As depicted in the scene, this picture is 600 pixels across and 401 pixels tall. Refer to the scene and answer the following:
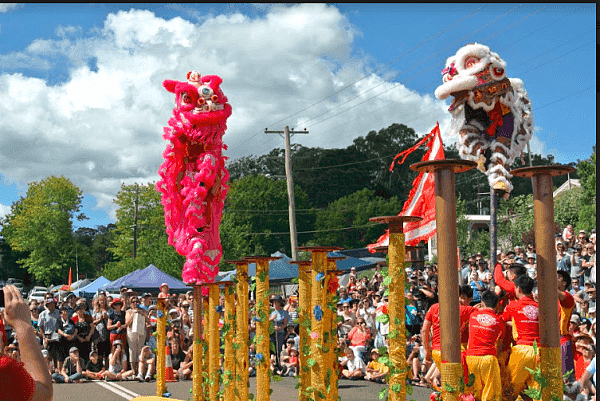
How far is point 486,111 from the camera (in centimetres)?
749

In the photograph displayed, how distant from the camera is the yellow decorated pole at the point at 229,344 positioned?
6500 mm

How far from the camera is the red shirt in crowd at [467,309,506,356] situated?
18.9 ft

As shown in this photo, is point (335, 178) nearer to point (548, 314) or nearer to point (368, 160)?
point (368, 160)

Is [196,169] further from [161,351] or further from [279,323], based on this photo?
[279,323]

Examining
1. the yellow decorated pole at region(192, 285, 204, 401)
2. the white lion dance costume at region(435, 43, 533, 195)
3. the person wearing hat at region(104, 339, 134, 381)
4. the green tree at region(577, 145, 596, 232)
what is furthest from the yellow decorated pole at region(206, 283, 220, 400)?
the green tree at region(577, 145, 596, 232)

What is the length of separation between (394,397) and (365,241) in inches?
1877

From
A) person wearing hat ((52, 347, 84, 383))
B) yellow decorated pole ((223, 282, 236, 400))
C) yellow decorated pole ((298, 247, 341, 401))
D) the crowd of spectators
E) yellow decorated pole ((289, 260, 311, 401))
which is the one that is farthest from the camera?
person wearing hat ((52, 347, 84, 383))

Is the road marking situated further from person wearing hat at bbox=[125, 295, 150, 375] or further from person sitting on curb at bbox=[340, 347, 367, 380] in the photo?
person sitting on curb at bbox=[340, 347, 367, 380]

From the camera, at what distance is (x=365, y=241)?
51.4m

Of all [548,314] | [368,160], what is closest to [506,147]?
[548,314]

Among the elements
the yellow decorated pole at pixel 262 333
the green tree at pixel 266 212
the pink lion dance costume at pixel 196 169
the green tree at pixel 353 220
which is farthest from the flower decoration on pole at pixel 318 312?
the green tree at pixel 353 220

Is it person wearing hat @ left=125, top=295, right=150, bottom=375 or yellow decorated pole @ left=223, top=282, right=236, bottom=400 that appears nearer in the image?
yellow decorated pole @ left=223, top=282, right=236, bottom=400

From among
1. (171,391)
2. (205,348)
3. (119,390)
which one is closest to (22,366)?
(205,348)

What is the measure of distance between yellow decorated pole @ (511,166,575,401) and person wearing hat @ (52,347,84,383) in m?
10.6
